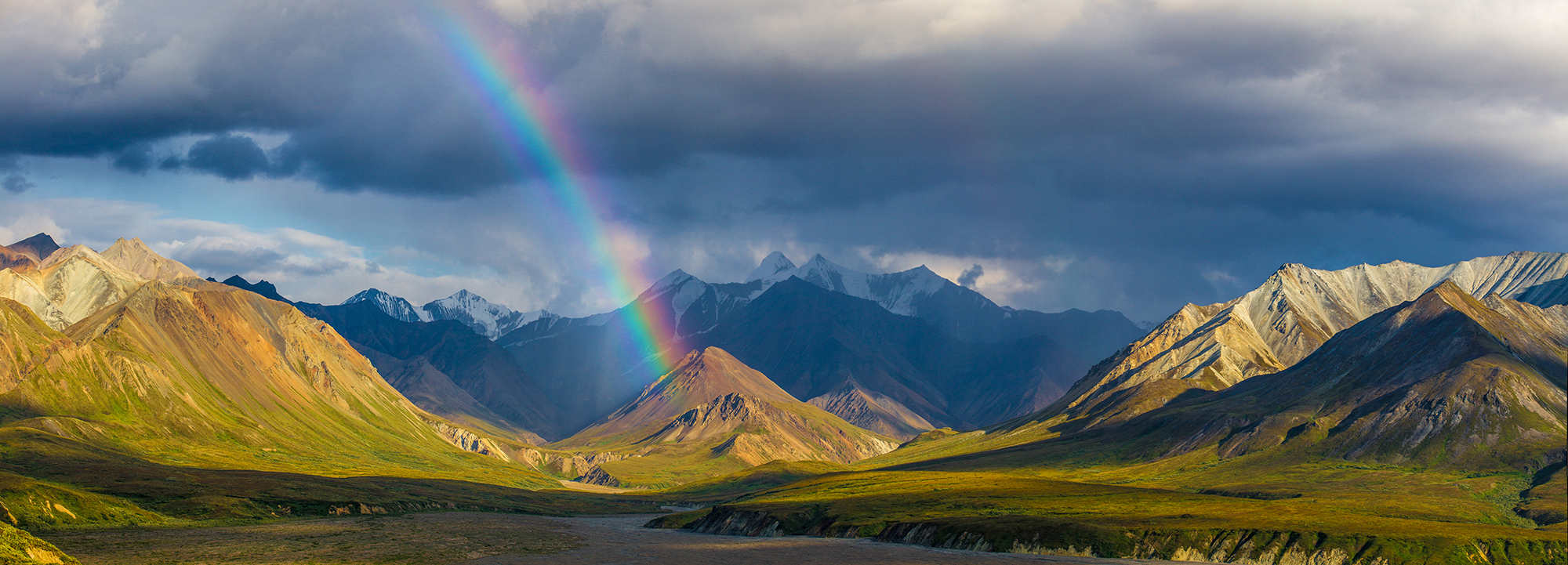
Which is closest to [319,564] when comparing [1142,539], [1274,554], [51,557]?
[51,557]

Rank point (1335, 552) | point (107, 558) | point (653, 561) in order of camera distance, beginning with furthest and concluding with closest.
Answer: point (653, 561)
point (1335, 552)
point (107, 558)

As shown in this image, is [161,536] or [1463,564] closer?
[1463,564]

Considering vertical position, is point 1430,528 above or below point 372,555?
above

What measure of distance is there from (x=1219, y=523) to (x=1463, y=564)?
40.8 meters

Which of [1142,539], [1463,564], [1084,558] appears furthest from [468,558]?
[1463,564]

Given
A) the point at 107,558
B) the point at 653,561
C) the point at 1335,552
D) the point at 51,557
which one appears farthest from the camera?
the point at 653,561

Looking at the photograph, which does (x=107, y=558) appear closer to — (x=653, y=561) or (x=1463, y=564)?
(x=653, y=561)

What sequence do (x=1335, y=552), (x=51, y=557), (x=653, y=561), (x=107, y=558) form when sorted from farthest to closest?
(x=653, y=561), (x=1335, y=552), (x=107, y=558), (x=51, y=557)

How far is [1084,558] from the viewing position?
A: 189m

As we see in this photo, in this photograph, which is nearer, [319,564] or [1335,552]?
[319,564]

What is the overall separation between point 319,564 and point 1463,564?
17427 centimetres

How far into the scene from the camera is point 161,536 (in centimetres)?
19500

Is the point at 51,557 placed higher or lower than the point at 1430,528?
lower

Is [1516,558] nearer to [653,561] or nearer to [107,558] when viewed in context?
[653,561]
